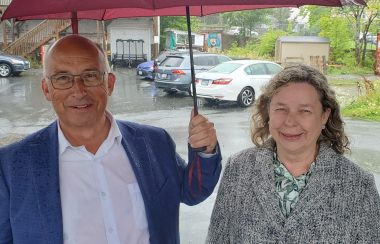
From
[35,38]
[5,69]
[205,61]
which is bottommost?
[5,69]

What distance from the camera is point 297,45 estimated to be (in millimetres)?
27391

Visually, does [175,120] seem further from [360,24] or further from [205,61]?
[360,24]

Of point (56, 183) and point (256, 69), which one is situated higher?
point (256, 69)

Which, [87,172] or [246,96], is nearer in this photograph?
[87,172]

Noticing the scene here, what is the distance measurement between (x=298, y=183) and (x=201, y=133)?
0.58 metres

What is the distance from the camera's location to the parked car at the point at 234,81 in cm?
1306

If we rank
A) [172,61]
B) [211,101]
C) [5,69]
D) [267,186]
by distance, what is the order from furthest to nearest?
[5,69], [172,61], [211,101], [267,186]

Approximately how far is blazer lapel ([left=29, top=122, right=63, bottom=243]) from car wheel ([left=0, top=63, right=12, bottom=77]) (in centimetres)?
2056

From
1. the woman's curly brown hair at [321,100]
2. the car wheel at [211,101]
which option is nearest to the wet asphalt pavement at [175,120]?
the car wheel at [211,101]

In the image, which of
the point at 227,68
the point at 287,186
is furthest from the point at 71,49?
the point at 227,68

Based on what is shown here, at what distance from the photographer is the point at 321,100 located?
2293 millimetres

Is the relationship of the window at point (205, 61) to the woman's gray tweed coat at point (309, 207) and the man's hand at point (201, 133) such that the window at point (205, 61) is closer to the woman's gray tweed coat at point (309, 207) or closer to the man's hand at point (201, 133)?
the woman's gray tweed coat at point (309, 207)

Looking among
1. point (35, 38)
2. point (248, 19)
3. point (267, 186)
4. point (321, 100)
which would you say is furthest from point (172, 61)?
point (248, 19)

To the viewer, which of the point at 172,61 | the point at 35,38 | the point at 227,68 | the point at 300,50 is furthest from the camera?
the point at 300,50
